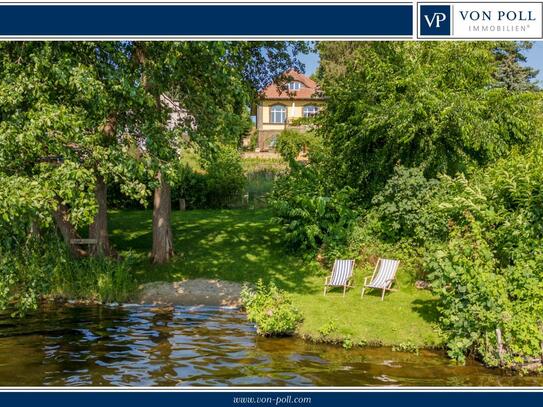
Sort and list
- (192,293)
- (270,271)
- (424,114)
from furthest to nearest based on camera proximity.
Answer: (270,271) → (424,114) → (192,293)

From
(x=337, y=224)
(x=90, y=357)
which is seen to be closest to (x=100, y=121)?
(x=90, y=357)

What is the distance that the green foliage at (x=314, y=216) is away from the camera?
65.6 feet

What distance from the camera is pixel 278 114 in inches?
2463

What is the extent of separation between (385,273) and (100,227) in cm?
877

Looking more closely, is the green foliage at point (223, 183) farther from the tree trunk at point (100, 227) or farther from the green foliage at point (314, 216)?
the tree trunk at point (100, 227)

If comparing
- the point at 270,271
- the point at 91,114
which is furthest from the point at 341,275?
the point at 91,114

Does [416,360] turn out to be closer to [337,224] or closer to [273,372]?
[273,372]

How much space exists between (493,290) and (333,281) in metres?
5.81

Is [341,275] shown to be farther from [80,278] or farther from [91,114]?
[91,114]

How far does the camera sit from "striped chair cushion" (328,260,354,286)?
54.5 feet

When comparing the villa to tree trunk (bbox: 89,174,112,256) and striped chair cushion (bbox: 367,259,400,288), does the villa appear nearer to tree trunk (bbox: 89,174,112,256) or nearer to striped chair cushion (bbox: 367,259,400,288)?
tree trunk (bbox: 89,174,112,256)

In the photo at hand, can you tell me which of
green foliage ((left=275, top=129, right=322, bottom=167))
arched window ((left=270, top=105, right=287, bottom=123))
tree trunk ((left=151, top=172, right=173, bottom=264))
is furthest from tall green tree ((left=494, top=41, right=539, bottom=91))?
tree trunk ((left=151, top=172, right=173, bottom=264))

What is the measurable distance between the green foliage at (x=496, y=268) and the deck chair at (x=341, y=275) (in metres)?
3.84

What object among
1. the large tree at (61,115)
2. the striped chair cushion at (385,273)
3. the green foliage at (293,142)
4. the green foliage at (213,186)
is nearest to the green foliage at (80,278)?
the large tree at (61,115)
